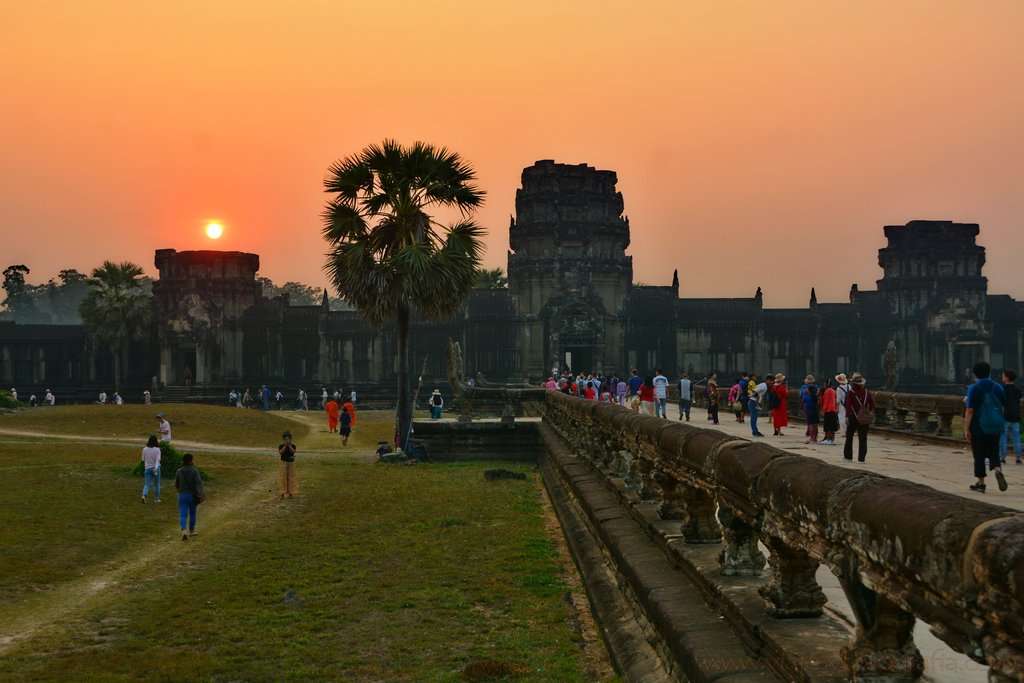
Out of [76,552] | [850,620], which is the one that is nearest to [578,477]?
[76,552]

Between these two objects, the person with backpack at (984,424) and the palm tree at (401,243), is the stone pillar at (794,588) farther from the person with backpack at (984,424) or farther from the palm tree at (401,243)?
the palm tree at (401,243)

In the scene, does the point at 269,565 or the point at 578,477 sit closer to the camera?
the point at 269,565

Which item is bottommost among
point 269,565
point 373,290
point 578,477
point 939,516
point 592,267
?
point 269,565

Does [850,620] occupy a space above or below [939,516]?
below

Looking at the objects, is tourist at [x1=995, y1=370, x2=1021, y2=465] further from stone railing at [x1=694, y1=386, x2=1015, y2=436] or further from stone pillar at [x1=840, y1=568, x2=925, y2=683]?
stone pillar at [x1=840, y1=568, x2=925, y2=683]

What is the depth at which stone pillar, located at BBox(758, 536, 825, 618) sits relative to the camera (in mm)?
4312

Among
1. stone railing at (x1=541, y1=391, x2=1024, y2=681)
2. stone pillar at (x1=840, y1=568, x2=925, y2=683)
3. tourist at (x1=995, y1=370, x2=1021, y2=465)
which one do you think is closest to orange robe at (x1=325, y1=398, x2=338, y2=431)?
tourist at (x1=995, y1=370, x2=1021, y2=465)

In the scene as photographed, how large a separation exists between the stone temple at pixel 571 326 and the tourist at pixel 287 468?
42303 millimetres

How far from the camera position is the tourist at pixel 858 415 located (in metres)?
14.9

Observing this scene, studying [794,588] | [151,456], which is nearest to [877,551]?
[794,588]

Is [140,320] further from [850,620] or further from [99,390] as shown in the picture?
[850,620]

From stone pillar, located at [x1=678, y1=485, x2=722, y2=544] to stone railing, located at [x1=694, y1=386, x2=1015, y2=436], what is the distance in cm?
1273

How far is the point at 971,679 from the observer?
382 cm

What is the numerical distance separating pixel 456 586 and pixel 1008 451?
1216 centimetres
